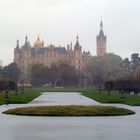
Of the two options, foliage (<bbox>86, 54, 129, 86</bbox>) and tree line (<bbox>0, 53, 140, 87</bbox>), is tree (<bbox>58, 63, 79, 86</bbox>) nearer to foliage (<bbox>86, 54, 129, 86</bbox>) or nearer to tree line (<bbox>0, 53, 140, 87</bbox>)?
tree line (<bbox>0, 53, 140, 87</bbox>)

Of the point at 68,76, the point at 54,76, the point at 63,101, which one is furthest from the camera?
the point at 54,76

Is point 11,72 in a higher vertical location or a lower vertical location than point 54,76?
higher

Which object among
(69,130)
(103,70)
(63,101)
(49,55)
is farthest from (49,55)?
(69,130)

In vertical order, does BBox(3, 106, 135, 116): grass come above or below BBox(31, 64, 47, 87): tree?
below

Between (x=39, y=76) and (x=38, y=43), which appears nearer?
(x=39, y=76)

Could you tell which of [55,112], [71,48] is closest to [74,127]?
[55,112]

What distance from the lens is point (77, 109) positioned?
25.6m

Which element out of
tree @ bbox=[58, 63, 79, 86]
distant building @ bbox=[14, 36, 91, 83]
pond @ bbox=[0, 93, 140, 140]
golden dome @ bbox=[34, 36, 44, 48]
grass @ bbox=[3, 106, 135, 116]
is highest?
golden dome @ bbox=[34, 36, 44, 48]

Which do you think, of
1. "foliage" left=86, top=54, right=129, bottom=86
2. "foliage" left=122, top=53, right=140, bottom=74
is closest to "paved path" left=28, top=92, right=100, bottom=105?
"foliage" left=86, top=54, right=129, bottom=86

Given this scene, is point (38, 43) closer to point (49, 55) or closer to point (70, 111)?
point (49, 55)

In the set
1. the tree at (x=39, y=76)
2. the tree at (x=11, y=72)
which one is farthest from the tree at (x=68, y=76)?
the tree at (x=11, y=72)

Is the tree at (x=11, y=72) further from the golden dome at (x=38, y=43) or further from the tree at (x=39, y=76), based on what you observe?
the golden dome at (x=38, y=43)

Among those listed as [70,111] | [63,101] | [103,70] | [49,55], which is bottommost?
[70,111]

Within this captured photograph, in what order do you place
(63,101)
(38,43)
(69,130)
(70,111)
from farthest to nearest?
(38,43), (63,101), (70,111), (69,130)
